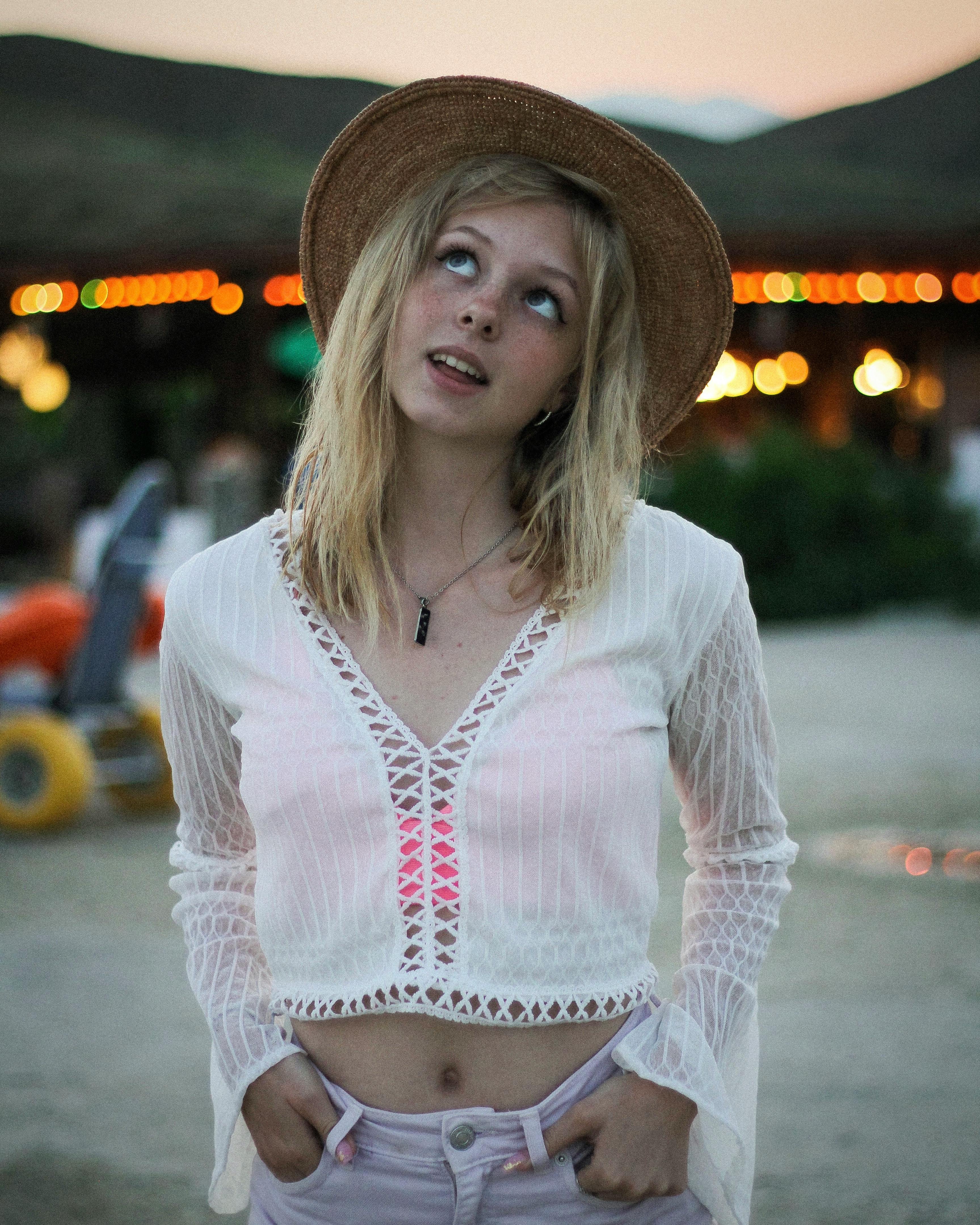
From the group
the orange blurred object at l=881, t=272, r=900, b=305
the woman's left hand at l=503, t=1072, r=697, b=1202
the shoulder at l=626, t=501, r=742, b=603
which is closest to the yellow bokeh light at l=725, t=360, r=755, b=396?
the orange blurred object at l=881, t=272, r=900, b=305

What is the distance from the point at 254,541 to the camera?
5.15ft

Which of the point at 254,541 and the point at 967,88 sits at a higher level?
the point at 967,88

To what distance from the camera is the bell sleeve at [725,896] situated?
1.46m

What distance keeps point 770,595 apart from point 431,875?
35.2 feet

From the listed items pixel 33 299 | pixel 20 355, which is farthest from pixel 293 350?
pixel 33 299

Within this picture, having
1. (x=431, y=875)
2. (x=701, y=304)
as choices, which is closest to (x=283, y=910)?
(x=431, y=875)

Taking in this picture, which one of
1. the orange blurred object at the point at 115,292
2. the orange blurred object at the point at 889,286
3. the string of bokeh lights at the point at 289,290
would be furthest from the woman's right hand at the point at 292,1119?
the orange blurred object at the point at 115,292

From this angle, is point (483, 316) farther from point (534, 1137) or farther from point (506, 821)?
point (534, 1137)

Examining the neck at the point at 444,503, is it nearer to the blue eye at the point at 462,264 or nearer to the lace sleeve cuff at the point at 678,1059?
the blue eye at the point at 462,264

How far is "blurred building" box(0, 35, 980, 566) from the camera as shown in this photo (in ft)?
49.9

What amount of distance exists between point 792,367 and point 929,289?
2.76 meters

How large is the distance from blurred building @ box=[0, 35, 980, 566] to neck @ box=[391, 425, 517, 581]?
25.0 ft

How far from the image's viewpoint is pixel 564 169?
1.58 metres

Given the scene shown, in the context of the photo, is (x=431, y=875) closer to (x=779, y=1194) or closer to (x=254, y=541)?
(x=254, y=541)
